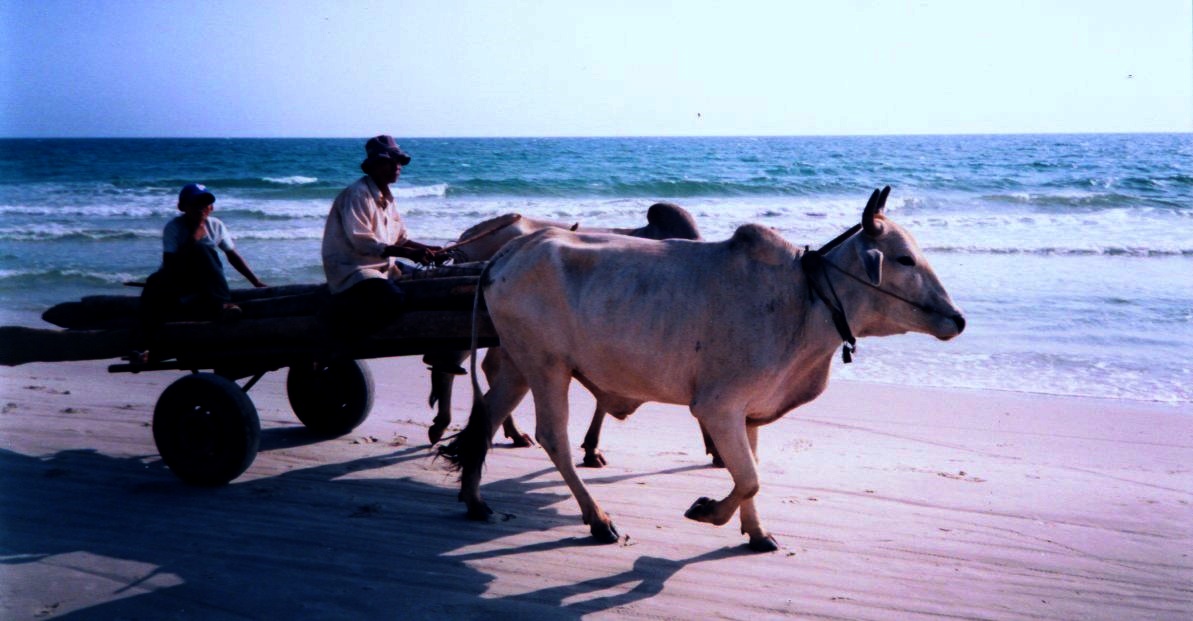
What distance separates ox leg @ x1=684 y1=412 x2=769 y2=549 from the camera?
183 inches

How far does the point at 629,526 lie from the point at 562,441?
1.90 feet

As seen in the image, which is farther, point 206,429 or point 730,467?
point 206,429

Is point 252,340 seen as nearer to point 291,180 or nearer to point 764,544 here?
point 764,544

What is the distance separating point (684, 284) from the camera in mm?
4902

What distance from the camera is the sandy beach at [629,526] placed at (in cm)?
442

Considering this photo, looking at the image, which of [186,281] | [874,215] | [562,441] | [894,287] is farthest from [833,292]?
[186,281]

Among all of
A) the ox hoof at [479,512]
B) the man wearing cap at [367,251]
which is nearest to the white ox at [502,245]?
the man wearing cap at [367,251]

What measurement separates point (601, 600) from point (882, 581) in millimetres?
1242

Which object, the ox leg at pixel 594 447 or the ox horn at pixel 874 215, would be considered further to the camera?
the ox leg at pixel 594 447

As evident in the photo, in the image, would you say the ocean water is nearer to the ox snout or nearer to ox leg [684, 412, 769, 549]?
the ox snout

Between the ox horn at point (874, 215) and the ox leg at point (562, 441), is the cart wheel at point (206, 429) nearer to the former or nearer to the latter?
the ox leg at point (562, 441)

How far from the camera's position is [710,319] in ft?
15.8

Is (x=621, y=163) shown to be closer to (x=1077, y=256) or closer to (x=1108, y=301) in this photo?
(x=1077, y=256)

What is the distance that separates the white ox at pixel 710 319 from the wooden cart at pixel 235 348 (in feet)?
1.81
